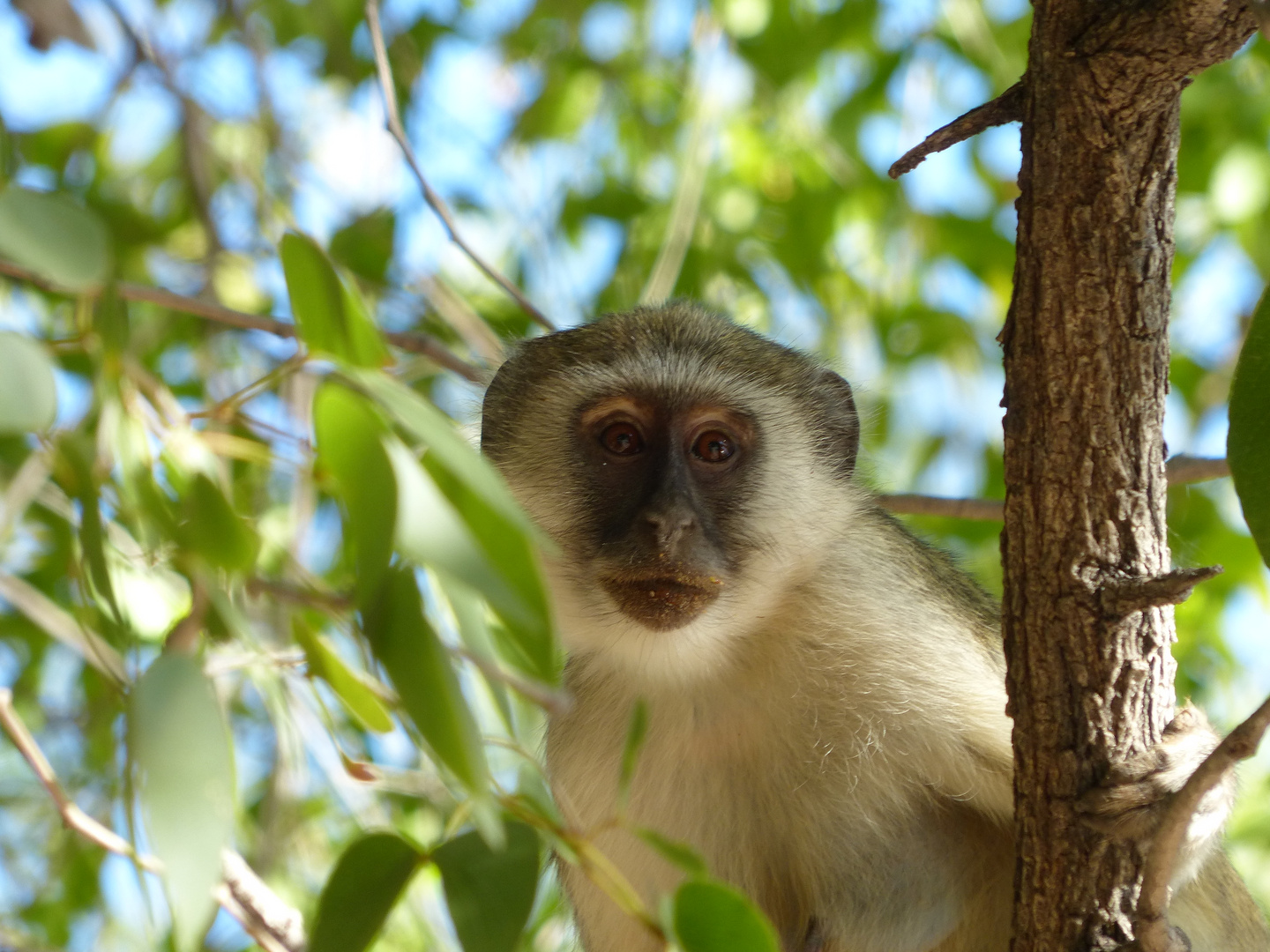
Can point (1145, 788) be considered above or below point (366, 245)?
below

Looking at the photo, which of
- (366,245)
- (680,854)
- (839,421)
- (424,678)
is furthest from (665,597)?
(366,245)

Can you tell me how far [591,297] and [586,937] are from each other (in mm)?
2544

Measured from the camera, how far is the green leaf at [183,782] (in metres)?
1.12

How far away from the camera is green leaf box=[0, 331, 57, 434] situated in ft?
3.48

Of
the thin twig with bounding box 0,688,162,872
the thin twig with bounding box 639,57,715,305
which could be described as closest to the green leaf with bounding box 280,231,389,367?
the thin twig with bounding box 0,688,162,872

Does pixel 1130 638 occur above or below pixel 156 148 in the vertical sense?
below

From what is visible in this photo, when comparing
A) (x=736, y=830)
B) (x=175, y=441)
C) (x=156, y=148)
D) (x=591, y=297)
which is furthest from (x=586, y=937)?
(x=156, y=148)

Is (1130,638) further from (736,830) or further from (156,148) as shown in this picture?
(156,148)

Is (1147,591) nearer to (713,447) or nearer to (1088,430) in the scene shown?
(1088,430)

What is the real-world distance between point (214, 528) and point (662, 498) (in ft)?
5.43

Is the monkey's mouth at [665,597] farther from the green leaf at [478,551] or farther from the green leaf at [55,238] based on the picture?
the green leaf at [55,238]

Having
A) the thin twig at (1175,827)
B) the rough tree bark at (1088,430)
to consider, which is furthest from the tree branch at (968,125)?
the thin twig at (1175,827)

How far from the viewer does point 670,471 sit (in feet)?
10.2

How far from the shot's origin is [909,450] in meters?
5.57
